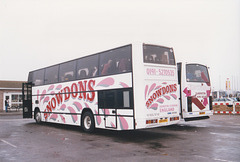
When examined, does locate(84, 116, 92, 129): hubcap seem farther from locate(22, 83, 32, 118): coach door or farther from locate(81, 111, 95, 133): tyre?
locate(22, 83, 32, 118): coach door

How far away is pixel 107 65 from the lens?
1099 centimetres

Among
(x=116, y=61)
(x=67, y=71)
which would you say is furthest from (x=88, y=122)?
(x=116, y=61)

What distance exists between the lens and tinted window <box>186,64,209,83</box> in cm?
1306

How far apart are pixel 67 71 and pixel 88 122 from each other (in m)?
3.32

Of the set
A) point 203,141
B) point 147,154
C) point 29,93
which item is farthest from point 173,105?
point 29,93

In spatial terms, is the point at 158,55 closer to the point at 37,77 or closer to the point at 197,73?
the point at 197,73

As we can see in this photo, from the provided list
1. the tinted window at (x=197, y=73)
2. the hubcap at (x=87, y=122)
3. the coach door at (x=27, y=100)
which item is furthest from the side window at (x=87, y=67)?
the coach door at (x=27, y=100)

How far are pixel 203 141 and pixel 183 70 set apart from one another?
181 inches

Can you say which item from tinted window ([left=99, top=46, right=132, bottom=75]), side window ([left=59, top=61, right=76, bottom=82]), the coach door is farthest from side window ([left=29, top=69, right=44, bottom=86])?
tinted window ([left=99, top=46, right=132, bottom=75])

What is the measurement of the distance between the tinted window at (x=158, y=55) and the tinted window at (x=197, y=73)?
2.55m

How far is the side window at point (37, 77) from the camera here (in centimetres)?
1659

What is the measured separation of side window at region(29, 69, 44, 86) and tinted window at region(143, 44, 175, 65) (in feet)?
30.0

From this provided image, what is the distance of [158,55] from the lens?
10.3 metres

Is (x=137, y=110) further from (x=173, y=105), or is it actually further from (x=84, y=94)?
(x=84, y=94)
